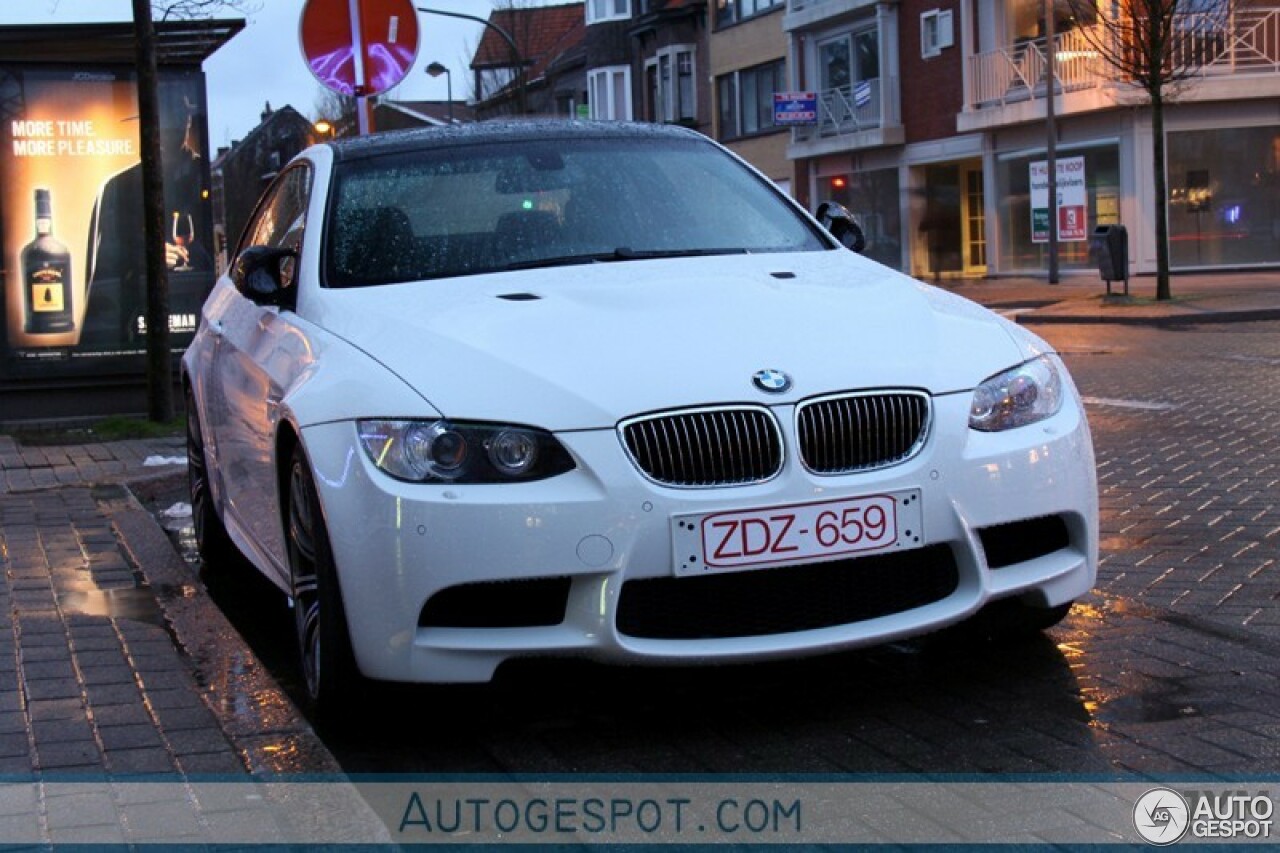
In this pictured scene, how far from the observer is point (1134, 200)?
32.6m

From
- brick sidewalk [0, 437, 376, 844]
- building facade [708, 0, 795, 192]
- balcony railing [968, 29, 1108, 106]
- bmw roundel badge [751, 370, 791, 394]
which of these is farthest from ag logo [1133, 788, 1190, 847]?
building facade [708, 0, 795, 192]

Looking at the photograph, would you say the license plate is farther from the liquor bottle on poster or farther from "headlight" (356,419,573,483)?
the liquor bottle on poster

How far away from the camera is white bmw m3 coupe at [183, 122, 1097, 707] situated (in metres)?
4.02

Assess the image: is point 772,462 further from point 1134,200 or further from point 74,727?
point 1134,200

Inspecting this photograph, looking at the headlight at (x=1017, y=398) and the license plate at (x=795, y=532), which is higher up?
the headlight at (x=1017, y=398)

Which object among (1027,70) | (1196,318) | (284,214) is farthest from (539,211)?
(1027,70)

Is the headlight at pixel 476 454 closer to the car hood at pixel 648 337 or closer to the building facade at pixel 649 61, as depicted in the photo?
the car hood at pixel 648 337

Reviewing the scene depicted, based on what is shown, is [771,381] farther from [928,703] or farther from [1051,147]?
[1051,147]

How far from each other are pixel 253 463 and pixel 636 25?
53.2 m

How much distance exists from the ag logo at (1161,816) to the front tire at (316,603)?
6.15ft

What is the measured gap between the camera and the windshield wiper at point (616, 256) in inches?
206

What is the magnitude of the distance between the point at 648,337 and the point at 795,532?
2.09 ft

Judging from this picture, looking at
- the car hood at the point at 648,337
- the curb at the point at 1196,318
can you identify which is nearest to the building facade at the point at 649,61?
the curb at the point at 1196,318

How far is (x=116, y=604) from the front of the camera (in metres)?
6.20
